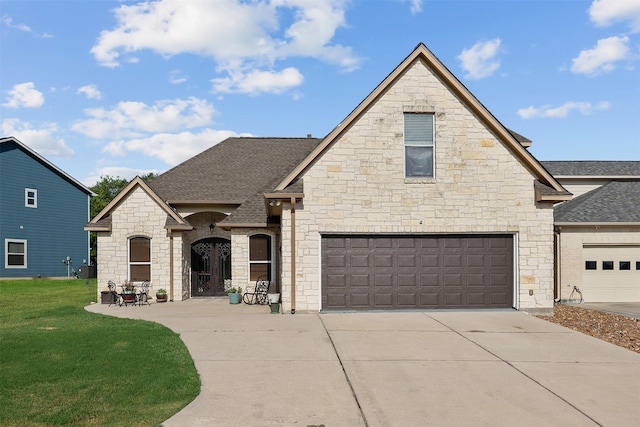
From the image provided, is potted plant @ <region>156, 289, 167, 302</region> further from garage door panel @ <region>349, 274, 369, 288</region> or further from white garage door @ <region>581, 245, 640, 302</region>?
white garage door @ <region>581, 245, 640, 302</region>

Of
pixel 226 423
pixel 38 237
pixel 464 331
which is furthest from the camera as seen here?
pixel 38 237

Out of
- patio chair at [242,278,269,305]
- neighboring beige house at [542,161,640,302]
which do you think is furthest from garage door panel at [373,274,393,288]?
neighboring beige house at [542,161,640,302]

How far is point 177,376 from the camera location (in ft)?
26.0

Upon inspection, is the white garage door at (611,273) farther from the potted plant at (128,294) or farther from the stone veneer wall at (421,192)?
the potted plant at (128,294)

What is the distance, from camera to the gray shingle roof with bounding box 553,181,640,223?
1880cm

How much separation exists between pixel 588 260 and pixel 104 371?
17599mm

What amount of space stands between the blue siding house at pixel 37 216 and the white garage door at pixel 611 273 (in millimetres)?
32997

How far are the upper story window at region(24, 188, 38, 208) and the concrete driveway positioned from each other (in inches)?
992

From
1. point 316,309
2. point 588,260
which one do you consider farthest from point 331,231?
point 588,260

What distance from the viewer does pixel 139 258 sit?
759 inches

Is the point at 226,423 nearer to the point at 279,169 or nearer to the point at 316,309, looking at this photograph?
the point at 316,309

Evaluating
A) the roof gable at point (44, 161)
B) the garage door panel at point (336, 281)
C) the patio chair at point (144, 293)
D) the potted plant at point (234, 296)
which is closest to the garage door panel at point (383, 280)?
the garage door panel at point (336, 281)

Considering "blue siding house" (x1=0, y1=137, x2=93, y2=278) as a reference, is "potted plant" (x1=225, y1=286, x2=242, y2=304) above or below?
below

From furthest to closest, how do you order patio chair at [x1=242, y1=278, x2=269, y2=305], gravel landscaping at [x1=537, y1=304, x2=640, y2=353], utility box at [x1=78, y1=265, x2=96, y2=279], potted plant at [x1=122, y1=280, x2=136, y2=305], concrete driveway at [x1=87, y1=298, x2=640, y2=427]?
utility box at [x1=78, y1=265, x2=96, y2=279]
patio chair at [x1=242, y1=278, x2=269, y2=305]
potted plant at [x1=122, y1=280, x2=136, y2=305]
gravel landscaping at [x1=537, y1=304, x2=640, y2=353]
concrete driveway at [x1=87, y1=298, x2=640, y2=427]
